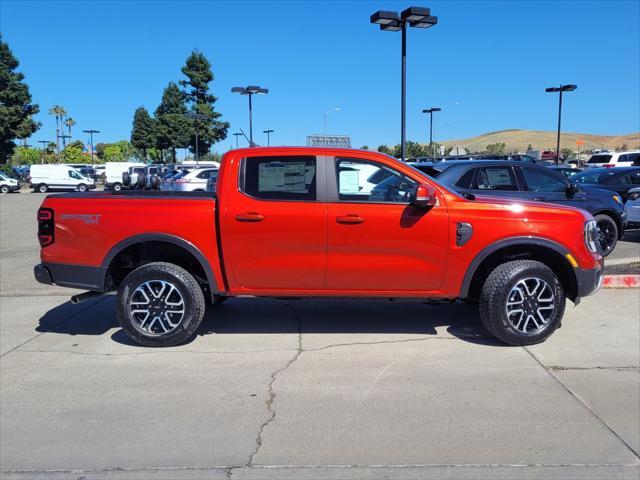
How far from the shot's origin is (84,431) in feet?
13.2

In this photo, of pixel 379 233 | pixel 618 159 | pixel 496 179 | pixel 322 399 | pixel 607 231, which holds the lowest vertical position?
pixel 322 399

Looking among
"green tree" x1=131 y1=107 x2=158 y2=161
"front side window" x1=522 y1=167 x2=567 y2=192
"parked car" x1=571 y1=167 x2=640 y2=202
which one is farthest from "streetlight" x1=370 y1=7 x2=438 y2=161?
"green tree" x1=131 y1=107 x2=158 y2=161

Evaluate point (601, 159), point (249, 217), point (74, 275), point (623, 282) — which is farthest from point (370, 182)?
point (601, 159)

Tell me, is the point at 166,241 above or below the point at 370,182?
below

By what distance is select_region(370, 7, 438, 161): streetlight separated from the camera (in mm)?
15508

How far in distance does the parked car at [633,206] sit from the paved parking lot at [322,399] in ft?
20.0

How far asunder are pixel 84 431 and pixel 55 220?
96.0 inches

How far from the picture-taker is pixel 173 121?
55219 mm

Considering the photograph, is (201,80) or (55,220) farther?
(201,80)

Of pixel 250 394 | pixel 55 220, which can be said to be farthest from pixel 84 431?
pixel 55 220

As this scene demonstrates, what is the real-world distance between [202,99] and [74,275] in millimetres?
52120

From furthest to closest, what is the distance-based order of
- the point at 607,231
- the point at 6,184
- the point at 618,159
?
the point at 6,184
the point at 618,159
the point at 607,231

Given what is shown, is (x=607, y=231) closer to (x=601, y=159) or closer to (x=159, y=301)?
(x=159, y=301)

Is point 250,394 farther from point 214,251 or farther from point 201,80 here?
point 201,80
